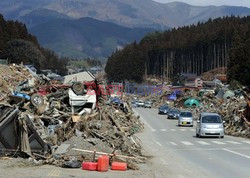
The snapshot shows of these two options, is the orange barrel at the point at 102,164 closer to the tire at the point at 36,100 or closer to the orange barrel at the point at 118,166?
the orange barrel at the point at 118,166

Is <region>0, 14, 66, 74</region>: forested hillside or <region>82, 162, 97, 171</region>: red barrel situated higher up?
<region>0, 14, 66, 74</region>: forested hillside

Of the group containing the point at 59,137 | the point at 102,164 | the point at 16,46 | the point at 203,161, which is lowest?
the point at 203,161

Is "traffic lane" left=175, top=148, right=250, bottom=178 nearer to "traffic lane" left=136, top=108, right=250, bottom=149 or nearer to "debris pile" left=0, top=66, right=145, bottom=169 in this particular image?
"debris pile" left=0, top=66, right=145, bottom=169

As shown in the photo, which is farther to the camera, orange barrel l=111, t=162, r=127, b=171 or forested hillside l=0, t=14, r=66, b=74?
forested hillside l=0, t=14, r=66, b=74

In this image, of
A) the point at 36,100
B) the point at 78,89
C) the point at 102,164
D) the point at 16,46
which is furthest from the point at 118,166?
the point at 16,46

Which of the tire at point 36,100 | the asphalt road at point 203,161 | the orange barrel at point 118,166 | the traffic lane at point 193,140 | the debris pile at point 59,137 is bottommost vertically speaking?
the traffic lane at point 193,140

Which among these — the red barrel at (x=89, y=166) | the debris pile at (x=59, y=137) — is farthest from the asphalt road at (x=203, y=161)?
the red barrel at (x=89, y=166)

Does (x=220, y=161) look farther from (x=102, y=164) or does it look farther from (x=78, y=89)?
(x=78, y=89)

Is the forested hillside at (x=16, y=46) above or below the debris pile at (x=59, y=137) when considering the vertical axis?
above

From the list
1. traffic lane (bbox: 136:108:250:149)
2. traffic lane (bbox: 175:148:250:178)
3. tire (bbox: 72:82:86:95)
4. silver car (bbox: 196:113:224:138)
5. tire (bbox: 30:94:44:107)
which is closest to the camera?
traffic lane (bbox: 175:148:250:178)

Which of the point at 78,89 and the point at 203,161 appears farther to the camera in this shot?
the point at 78,89

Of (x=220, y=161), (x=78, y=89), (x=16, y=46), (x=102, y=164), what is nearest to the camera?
(x=102, y=164)

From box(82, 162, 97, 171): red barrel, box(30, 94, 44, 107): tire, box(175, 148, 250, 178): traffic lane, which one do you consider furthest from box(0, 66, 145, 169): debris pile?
box(175, 148, 250, 178): traffic lane

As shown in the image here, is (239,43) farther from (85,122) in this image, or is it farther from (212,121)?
(85,122)
